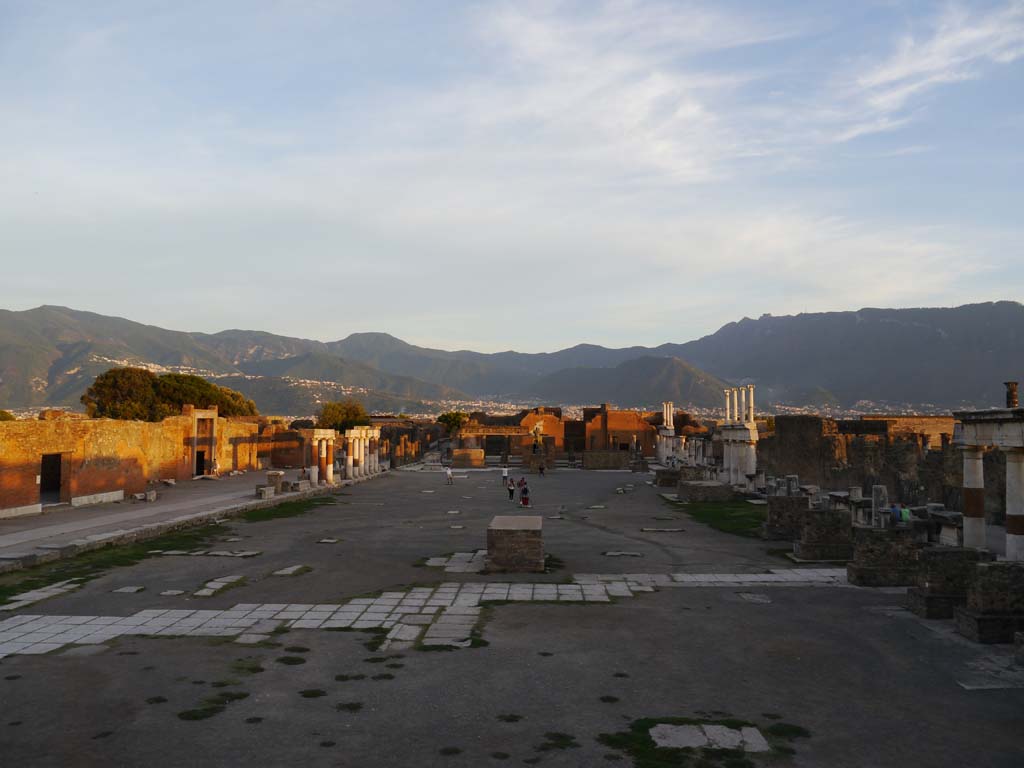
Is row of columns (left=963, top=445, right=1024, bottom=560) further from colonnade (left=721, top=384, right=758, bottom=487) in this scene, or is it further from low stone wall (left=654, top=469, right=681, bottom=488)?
low stone wall (left=654, top=469, right=681, bottom=488)

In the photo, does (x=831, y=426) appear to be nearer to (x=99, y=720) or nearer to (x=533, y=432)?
(x=533, y=432)

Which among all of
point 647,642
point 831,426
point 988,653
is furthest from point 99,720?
point 831,426

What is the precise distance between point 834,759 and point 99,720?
794cm

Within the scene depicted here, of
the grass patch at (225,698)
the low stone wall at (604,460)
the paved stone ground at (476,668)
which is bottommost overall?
the low stone wall at (604,460)

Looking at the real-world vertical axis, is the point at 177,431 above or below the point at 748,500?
above

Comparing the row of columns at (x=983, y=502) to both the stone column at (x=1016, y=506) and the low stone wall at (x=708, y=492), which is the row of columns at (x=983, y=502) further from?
the low stone wall at (x=708, y=492)

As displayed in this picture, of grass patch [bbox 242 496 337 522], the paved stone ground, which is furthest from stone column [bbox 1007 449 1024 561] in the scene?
grass patch [bbox 242 496 337 522]

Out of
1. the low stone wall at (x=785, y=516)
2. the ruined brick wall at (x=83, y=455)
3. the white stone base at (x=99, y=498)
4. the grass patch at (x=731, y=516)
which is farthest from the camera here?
the white stone base at (x=99, y=498)

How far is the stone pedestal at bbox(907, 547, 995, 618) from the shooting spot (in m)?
13.9

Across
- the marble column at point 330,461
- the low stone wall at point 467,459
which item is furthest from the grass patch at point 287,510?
the low stone wall at point 467,459

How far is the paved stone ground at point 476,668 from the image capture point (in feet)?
26.8

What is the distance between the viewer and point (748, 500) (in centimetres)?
3616

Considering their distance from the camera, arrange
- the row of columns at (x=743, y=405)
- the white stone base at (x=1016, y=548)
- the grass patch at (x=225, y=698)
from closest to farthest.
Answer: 1. the grass patch at (x=225, y=698)
2. the white stone base at (x=1016, y=548)
3. the row of columns at (x=743, y=405)

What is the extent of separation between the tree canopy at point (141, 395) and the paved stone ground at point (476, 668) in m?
65.9
